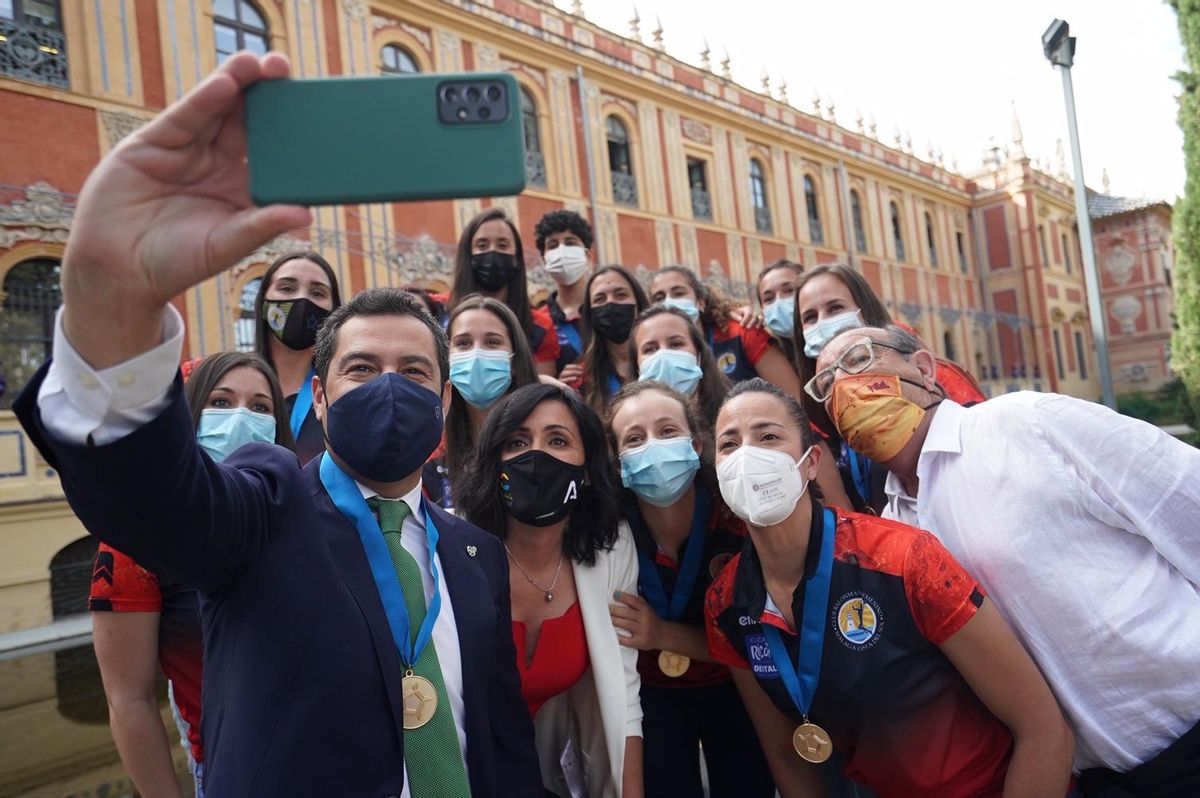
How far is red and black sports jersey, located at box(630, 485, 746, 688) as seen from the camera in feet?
9.14

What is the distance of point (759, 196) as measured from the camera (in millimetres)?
20828

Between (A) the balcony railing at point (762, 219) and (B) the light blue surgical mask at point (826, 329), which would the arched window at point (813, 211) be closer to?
(A) the balcony railing at point (762, 219)

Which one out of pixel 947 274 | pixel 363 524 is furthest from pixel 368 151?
pixel 947 274

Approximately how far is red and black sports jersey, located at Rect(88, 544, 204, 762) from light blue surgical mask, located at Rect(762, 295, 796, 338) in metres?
3.18

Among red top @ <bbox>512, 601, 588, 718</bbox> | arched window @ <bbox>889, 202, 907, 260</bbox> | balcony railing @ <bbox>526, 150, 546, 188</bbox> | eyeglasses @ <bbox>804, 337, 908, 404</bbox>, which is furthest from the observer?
arched window @ <bbox>889, 202, 907, 260</bbox>

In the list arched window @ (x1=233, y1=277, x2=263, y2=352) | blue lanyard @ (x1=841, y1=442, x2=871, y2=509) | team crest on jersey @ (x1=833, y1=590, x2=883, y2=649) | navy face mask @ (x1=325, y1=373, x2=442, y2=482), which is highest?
arched window @ (x1=233, y1=277, x2=263, y2=352)

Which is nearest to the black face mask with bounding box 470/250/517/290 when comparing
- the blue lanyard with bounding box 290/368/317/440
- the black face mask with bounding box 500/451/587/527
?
the blue lanyard with bounding box 290/368/317/440

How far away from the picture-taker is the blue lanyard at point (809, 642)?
2145mm

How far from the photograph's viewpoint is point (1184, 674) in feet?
6.46

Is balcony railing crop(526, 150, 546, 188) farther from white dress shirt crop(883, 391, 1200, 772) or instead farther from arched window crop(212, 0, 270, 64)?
white dress shirt crop(883, 391, 1200, 772)

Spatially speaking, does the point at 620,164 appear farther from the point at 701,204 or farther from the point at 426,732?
the point at 426,732

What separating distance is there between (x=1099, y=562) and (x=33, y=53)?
12487mm

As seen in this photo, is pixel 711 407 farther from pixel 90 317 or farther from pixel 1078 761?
pixel 90 317

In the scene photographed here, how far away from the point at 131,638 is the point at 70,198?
10.1m
